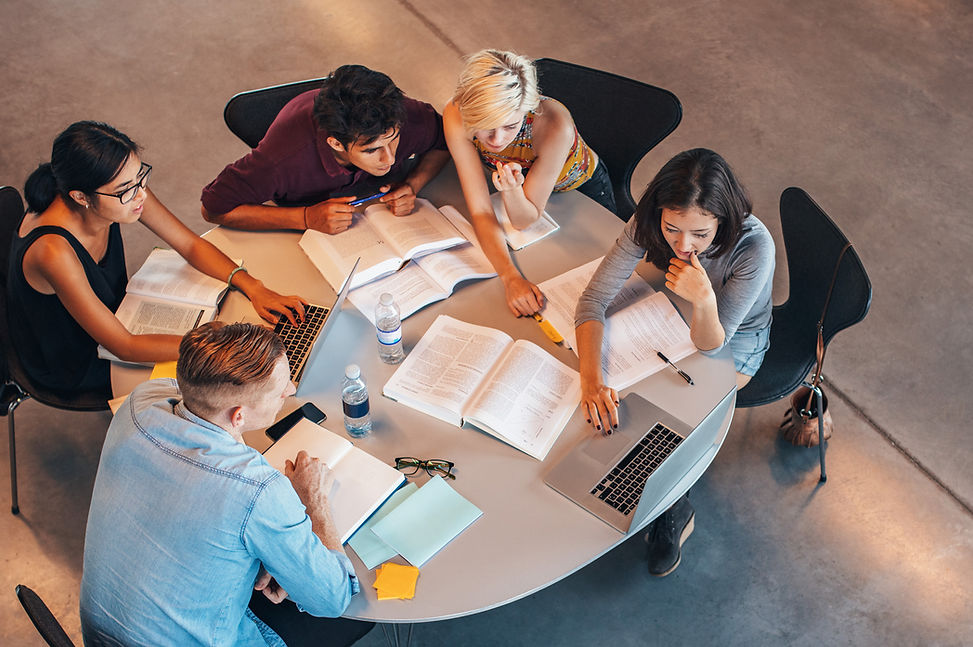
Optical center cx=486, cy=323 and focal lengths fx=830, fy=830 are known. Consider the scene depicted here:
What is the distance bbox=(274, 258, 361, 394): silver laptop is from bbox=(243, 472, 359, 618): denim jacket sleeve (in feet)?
1.95

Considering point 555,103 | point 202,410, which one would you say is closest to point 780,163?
point 555,103

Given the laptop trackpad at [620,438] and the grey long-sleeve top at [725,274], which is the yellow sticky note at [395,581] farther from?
the grey long-sleeve top at [725,274]

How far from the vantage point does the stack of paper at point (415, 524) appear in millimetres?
1962

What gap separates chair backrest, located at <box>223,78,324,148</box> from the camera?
298cm

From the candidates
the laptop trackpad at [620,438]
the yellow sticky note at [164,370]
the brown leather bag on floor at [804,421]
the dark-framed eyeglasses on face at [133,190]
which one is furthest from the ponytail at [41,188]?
the brown leather bag on floor at [804,421]

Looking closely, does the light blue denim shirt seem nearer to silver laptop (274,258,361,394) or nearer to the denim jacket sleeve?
the denim jacket sleeve

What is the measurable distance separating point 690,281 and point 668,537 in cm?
97

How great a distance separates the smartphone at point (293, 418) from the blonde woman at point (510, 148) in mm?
666

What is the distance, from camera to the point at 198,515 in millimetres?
1659

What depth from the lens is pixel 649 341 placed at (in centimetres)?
244

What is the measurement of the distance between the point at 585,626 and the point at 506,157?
1582 millimetres

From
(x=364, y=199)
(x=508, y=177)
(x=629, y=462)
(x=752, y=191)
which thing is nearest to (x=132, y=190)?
(x=364, y=199)

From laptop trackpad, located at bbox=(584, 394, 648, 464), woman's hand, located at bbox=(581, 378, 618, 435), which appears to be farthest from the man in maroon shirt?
laptop trackpad, located at bbox=(584, 394, 648, 464)

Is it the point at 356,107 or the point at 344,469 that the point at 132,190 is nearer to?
the point at 356,107
